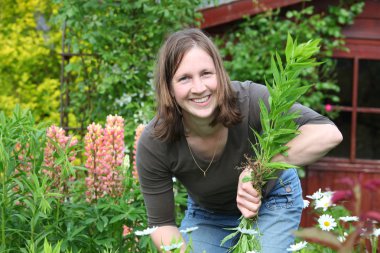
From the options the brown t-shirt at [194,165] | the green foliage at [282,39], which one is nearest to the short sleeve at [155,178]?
the brown t-shirt at [194,165]

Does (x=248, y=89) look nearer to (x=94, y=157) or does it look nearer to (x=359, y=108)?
(x=94, y=157)

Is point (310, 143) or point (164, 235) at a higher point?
point (310, 143)

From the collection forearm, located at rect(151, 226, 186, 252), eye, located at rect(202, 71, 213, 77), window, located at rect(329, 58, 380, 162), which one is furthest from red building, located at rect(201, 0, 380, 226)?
eye, located at rect(202, 71, 213, 77)

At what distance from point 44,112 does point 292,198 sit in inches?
220

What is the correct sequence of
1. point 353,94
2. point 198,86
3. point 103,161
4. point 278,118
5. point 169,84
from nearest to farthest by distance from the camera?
point 278,118
point 198,86
point 169,84
point 103,161
point 353,94

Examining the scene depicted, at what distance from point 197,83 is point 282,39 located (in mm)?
3622

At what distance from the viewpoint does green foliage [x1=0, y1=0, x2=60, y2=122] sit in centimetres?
826

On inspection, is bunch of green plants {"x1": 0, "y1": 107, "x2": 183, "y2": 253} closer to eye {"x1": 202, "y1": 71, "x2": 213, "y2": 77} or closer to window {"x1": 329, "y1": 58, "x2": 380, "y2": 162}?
eye {"x1": 202, "y1": 71, "x2": 213, "y2": 77}

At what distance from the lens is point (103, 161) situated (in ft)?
12.5

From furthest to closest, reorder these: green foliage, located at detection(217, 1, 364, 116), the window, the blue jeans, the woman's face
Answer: the window
green foliage, located at detection(217, 1, 364, 116)
the blue jeans
the woman's face

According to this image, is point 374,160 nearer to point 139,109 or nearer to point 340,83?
point 340,83

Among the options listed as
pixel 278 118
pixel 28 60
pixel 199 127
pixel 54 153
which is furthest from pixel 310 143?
pixel 28 60

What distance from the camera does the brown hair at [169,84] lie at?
9.38ft

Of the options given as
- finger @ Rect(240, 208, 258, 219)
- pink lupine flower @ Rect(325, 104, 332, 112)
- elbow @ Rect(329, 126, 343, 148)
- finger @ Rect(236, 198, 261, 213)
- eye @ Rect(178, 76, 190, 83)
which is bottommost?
finger @ Rect(240, 208, 258, 219)
